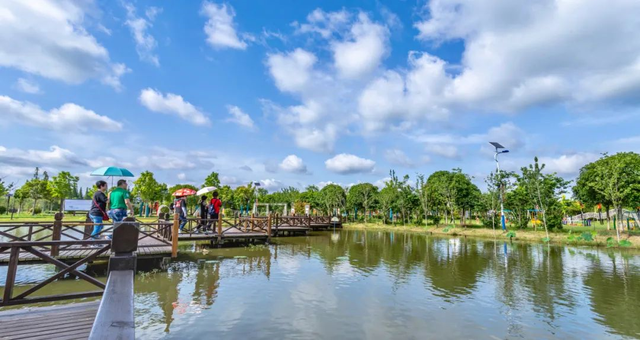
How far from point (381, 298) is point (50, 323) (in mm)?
7224

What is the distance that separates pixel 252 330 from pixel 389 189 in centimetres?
3437

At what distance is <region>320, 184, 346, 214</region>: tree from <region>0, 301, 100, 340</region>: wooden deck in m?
39.6

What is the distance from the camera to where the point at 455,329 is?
6.62 metres

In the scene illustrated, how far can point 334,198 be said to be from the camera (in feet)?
143

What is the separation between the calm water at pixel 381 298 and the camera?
651 cm

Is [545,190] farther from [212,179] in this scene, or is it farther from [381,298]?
[212,179]

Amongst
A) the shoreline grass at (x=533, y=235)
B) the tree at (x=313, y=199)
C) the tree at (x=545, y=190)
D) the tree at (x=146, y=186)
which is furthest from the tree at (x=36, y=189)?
the tree at (x=545, y=190)

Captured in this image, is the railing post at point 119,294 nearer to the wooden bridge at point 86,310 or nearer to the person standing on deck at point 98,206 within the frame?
the wooden bridge at point 86,310

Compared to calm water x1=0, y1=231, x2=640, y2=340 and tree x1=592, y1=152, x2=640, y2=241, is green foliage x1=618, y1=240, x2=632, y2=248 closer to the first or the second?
tree x1=592, y1=152, x2=640, y2=241

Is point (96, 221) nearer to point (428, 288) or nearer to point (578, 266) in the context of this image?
point (428, 288)

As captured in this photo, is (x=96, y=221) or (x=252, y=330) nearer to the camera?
(x=252, y=330)

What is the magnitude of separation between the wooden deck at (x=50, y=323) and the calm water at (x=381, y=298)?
226 centimetres

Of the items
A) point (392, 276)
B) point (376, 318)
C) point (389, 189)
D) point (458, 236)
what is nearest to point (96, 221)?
point (376, 318)

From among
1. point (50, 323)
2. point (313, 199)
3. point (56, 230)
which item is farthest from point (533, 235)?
point (313, 199)
